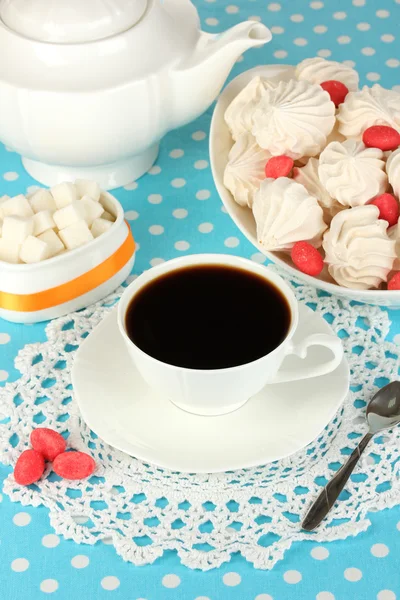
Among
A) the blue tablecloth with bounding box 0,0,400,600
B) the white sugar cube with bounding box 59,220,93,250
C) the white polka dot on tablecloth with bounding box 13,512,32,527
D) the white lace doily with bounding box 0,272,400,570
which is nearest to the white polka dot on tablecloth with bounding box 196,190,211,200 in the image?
the blue tablecloth with bounding box 0,0,400,600

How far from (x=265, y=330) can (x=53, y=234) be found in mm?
253

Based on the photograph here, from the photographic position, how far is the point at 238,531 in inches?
26.8

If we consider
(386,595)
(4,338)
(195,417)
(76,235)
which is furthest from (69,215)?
(386,595)

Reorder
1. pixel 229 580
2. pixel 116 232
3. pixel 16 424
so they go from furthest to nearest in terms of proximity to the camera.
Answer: pixel 116 232
pixel 16 424
pixel 229 580

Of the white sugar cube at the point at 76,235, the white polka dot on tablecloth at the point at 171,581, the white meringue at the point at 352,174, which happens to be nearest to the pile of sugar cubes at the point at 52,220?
the white sugar cube at the point at 76,235

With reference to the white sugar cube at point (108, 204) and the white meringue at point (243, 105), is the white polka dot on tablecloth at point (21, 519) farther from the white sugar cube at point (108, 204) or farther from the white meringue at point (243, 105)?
the white meringue at point (243, 105)

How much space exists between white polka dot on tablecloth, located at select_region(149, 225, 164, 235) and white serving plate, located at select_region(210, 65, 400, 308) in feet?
0.28

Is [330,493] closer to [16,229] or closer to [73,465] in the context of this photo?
[73,465]

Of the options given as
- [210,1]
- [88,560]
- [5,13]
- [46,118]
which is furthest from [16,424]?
[210,1]

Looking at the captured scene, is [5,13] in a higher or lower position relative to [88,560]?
higher

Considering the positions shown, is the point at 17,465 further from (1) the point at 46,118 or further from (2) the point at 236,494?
(1) the point at 46,118

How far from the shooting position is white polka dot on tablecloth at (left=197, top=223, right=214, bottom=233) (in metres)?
0.97

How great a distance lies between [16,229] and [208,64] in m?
0.29

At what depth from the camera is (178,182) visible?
1.03m
